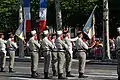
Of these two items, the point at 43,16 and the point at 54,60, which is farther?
the point at 43,16

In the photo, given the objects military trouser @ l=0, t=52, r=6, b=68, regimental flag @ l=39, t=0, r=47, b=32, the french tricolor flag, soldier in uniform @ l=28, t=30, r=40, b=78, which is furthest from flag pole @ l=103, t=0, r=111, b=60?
soldier in uniform @ l=28, t=30, r=40, b=78

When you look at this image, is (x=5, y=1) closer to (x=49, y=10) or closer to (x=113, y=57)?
(x=49, y=10)

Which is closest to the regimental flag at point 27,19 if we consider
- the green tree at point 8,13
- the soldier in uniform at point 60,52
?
the soldier in uniform at point 60,52

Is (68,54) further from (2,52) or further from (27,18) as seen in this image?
(27,18)

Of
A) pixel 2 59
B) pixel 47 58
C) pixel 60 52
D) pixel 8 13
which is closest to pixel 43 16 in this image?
pixel 2 59

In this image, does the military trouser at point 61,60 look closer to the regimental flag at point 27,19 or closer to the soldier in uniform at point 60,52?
the soldier in uniform at point 60,52

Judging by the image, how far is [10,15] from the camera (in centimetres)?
4597

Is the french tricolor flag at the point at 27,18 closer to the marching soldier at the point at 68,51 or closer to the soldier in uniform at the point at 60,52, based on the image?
the marching soldier at the point at 68,51

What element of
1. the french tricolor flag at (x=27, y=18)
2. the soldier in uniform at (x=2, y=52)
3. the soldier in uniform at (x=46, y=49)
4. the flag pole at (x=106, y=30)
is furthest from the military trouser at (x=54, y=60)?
the flag pole at (x=106, y=30)

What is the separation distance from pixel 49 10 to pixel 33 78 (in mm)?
29255

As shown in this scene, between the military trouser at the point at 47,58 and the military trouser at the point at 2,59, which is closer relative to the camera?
the military trouser at the point at 47,58

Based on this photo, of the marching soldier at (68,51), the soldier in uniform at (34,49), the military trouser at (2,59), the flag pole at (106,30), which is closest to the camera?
the marching soldier at (68,51)

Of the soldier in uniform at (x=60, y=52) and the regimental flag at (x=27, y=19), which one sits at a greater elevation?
the regimental flag at (x=27, y=19)

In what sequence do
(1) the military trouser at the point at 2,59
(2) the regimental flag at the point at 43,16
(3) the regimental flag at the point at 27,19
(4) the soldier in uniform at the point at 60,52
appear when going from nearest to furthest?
(4) the soldier in uniform at the point at 60,52 < (1) the military trouser at the point at 2,59 < (3) the regimental flag at the point at 27,19 < (2) the regimental flag at the point at 43,16
